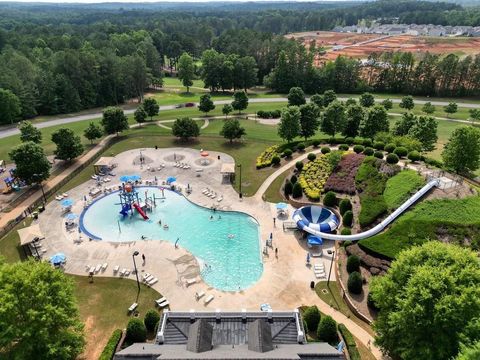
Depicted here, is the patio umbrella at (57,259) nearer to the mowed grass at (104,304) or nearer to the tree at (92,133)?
the mowed grass at (104,304)

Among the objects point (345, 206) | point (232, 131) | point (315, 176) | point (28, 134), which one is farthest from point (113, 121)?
point (345, 206)

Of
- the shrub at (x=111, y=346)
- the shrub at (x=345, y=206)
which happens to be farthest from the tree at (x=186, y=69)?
the shrub at (x=111, y=346)

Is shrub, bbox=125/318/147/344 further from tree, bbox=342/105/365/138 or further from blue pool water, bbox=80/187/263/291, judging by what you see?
tree, bbox=342/105/365/138

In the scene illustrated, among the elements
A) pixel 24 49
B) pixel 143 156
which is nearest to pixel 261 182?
pixel 143 156

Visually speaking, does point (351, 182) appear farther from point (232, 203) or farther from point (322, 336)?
point (322, 336)

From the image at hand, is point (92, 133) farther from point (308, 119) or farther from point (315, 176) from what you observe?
point (315, 176)
